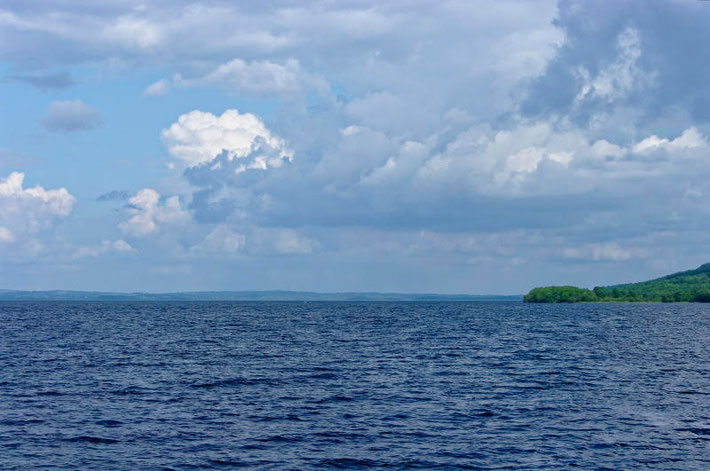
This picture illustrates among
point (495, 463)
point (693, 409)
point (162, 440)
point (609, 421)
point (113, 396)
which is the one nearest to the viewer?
point (495, 463)

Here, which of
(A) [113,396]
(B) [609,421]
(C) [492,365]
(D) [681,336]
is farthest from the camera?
(D) [681,336]

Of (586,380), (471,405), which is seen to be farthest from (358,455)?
(586,380)

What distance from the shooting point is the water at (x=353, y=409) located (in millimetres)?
36125

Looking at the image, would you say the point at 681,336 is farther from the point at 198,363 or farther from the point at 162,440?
the point at 162,440

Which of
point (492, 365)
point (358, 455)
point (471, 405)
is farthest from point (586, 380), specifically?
point (358, 455)

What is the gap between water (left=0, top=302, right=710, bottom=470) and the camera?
36125 millimetres

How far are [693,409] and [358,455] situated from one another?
26054mm

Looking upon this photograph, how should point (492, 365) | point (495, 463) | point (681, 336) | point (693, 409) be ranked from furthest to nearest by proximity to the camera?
1. point (681, 336)
2. point (492, 365)
3. point (693, 409)
4. point (495, 463)

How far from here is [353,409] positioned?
4766cm

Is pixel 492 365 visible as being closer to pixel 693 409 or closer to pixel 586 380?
pixel 586 380

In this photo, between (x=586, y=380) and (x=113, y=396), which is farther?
(x=586, y=380)

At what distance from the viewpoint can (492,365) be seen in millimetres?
71625

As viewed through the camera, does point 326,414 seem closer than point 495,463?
No

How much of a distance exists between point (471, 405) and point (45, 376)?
38090 millimetres
